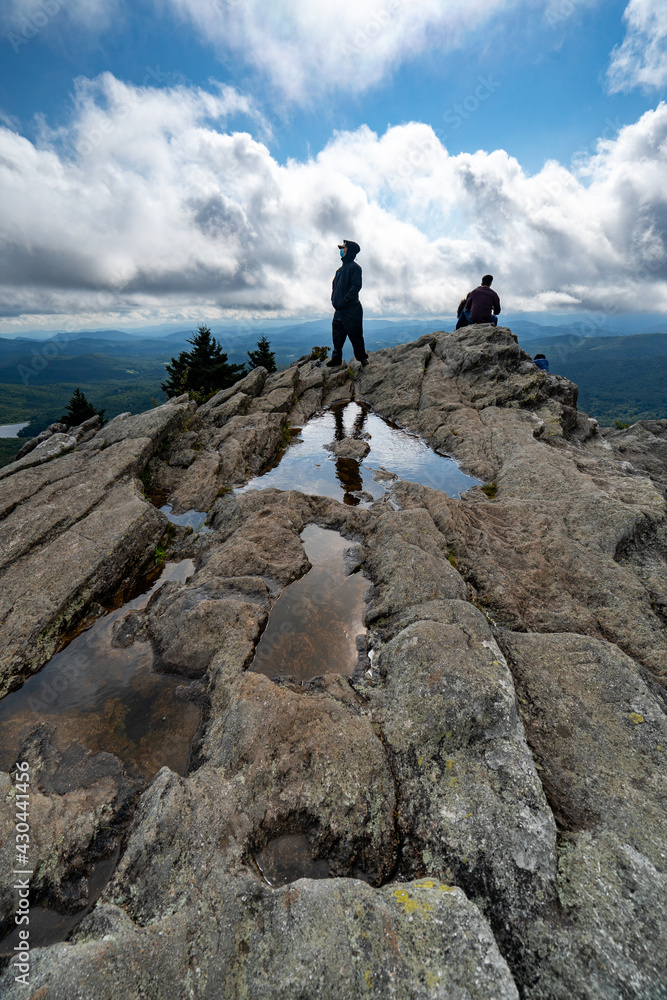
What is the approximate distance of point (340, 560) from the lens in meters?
13.0

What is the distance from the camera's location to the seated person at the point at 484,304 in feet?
97.4

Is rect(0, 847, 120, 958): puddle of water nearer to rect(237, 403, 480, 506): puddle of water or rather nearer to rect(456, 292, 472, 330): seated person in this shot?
rect(237, 403, 480, 506): puddle of water

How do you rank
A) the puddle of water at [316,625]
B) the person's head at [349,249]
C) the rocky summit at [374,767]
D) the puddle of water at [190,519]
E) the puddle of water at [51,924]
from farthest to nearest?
1. the person's head at [349,249]
2. the puddle of water at [190,519]
3. the puddle of water at [316,625]
4. the puddle of water at [51,924]
5. the rocky summit at [374,767]

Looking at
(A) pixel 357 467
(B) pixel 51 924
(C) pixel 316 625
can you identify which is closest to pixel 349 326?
(A) pixel 357 467

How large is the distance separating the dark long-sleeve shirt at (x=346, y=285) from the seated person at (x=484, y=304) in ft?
31.6

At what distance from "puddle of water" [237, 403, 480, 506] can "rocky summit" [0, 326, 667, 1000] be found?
274 cm

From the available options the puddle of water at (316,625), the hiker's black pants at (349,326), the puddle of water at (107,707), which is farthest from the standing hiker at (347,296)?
the puddle of water at (107,707)

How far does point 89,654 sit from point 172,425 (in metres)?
13.6

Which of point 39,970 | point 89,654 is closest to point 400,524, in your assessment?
point 89,654

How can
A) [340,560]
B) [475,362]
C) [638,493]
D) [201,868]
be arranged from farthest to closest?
[475,362], [638,493], [340,560], [201,868]

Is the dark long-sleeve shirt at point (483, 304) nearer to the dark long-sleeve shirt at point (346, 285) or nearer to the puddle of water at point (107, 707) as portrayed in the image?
the dark long-sleeve shirt at point (346, 285)

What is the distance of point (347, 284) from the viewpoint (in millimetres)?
28281

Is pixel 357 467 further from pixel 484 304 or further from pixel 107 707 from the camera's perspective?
pixel 484 304

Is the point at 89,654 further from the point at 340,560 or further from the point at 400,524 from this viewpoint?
the point at 400,524
